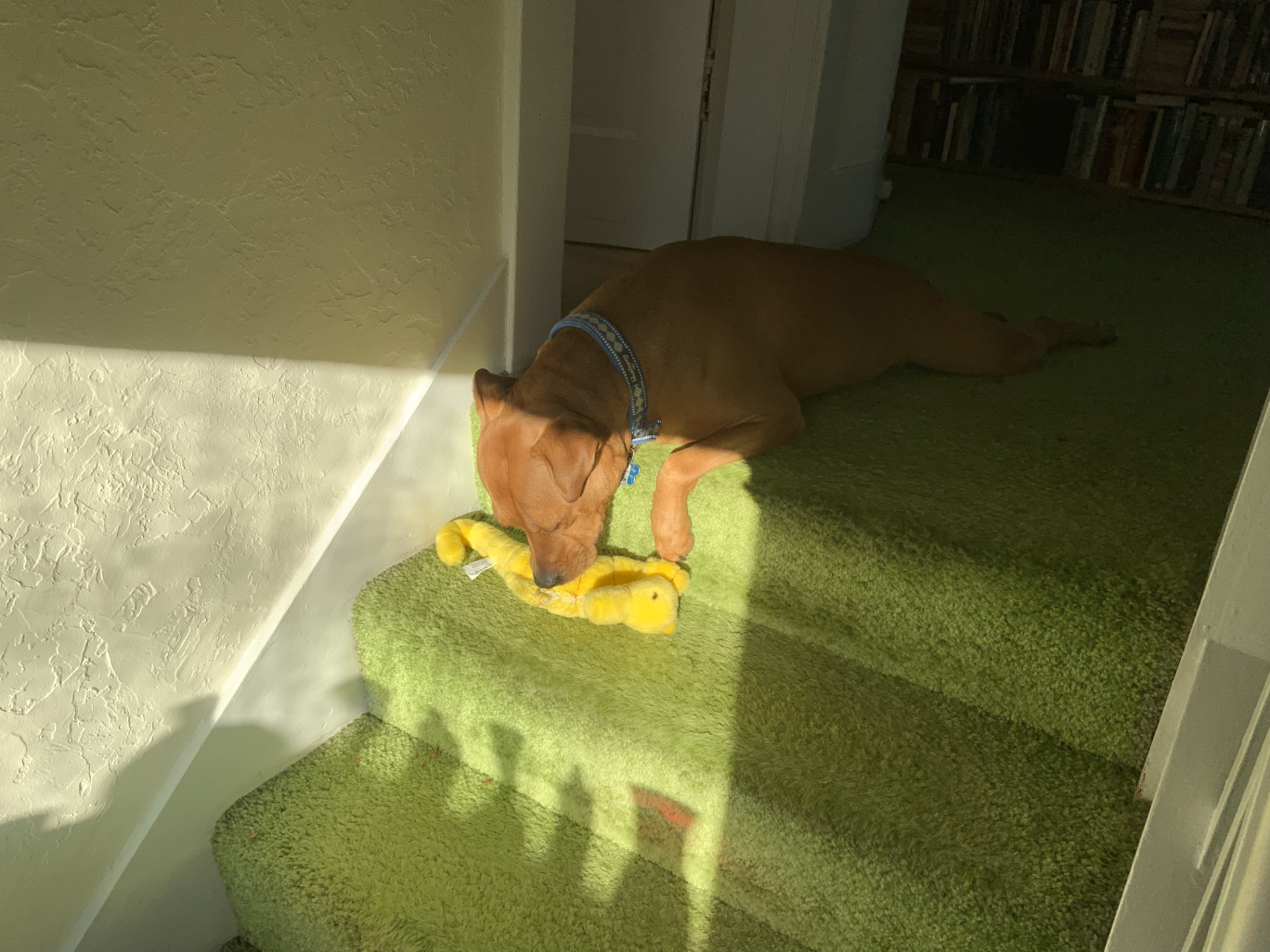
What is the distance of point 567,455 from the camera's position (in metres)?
1.21

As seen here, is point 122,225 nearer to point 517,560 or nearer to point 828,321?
point 517,560

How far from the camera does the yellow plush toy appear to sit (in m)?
1.40

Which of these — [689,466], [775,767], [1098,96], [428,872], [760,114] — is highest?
[1098,96]

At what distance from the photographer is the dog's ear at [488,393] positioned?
132 cm

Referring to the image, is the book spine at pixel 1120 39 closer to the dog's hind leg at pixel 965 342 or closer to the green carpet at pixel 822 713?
the dog's hind leg at pixel 965 342

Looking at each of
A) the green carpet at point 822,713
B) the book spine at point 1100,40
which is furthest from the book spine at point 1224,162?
the green carpet at point 822,713

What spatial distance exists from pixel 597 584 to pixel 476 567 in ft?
0.75

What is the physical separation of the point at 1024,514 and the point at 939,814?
0.51 metres

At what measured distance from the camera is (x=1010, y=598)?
119 cm

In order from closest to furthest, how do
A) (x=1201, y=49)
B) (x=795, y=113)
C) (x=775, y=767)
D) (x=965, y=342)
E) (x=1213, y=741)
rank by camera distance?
(x=1213, y=741), (x=775, y=767), (x=965, y=342), (x=795, y=113), (x=1201, y=49)

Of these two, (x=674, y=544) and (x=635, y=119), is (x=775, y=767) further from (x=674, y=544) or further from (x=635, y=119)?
(x=635, y=119)

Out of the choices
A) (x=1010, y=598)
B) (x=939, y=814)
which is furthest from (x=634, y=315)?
(x=939, y=814)

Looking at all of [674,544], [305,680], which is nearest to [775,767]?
[674,544]

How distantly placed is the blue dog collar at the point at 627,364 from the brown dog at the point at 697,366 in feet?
0.05
